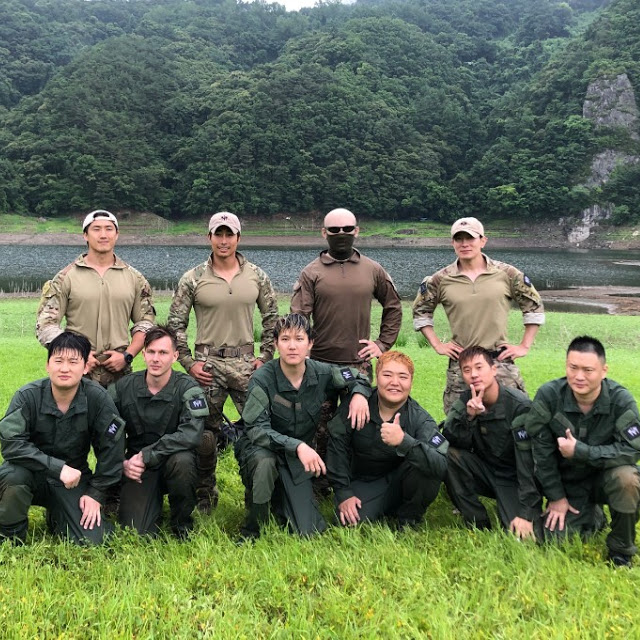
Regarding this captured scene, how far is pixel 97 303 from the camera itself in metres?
5.51

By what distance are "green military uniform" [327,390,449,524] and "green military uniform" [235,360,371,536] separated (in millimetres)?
228

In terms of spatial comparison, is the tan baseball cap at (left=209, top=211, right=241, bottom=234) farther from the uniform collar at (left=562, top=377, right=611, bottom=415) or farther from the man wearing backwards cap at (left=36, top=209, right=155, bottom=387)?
the uniform collar at (left=562, top=377, right=611, bottom=415)

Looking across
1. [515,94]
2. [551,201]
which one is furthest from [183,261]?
[515,94]

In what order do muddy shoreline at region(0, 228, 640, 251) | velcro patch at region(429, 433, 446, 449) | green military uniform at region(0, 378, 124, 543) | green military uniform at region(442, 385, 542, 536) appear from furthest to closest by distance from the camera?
muddy shoreline at region(0, 228, 640, 251) < green military uniform at region(442, 385, 542, 536) < velcro patch at region(429, 433, 446, 449) < green military uniform at region(0, 378, 124, 543)

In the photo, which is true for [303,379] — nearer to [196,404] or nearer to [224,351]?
[196,404]

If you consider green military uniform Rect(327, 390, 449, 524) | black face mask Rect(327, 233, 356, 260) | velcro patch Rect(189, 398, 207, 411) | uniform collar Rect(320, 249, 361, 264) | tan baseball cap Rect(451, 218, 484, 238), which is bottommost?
green military uniform Rect(327, 390, 449, 524)

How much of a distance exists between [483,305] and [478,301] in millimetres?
60

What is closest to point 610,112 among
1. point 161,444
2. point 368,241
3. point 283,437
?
point 368,241

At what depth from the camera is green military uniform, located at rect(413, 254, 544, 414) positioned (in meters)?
5.56

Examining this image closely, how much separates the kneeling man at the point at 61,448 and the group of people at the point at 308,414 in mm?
12

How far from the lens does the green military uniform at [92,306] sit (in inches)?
216

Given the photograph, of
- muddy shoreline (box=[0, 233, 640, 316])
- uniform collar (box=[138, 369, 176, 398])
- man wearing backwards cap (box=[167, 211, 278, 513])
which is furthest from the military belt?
muddy shoreline (box=[0, 233, 640, 316])

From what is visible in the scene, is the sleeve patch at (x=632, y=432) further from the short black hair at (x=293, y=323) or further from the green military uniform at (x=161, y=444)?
the green military uniform at (x=161, y=444)

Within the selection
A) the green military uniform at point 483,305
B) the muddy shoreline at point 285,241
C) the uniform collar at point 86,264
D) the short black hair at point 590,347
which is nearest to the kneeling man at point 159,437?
the uniform collar at point 86,264
